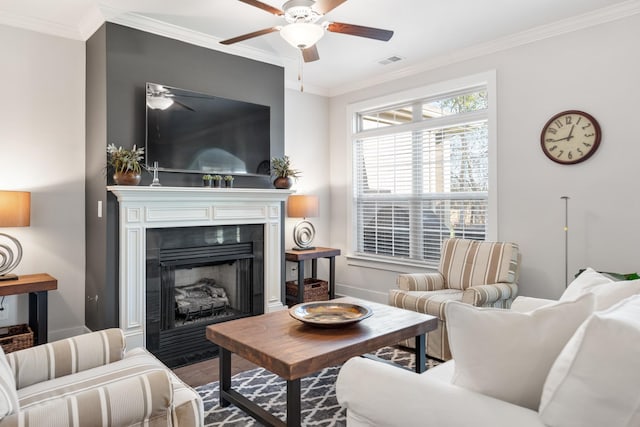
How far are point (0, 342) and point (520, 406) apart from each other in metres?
3.28

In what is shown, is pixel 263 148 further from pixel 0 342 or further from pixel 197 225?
pixel 0 342

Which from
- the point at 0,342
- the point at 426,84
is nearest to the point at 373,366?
the point at 0,342

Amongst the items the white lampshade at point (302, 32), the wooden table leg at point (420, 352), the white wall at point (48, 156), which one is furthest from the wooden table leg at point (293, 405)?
the white wall at point (48, 156)

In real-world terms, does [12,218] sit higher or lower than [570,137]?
lower

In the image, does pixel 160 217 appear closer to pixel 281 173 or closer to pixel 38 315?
pixel 38 315

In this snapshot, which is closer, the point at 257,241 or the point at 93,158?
the point at 93,158

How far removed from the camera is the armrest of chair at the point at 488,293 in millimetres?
3135

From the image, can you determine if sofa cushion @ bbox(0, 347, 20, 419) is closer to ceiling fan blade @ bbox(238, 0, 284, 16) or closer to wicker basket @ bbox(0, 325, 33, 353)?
wicker basket @ bbox(0, 325, 33, 353)

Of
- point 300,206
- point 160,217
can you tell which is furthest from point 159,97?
point 300,206

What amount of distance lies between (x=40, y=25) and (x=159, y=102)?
112 cm

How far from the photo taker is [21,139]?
3.40 metres

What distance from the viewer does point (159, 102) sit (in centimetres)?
350

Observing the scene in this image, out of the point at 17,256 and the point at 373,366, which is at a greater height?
the point at 17,256

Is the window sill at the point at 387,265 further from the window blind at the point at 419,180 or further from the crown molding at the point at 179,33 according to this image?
the crown molding at the point at 179,33
